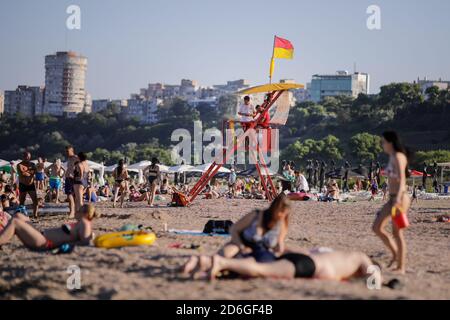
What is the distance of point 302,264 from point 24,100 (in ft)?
579

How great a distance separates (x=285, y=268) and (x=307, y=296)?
1.63ft

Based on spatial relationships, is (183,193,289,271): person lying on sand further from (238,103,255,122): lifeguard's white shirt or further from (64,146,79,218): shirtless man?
(238,103,255,122): lifeguard's white shirt

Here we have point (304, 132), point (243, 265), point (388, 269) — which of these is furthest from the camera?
point (304, 132)

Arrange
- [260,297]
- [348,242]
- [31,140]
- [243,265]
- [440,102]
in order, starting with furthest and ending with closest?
[31,140]
[440,102]
[348,242]
[243,265]
[260,297]

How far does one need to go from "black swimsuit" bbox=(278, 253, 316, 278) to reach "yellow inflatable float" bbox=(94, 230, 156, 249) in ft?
6.17

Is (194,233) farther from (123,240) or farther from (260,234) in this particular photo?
(260,234)

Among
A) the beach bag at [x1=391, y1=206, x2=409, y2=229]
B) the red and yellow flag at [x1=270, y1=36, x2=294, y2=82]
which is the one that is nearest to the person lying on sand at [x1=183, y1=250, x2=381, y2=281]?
the beach bag at [x1=391, y1=206, x2=409, y2=229]

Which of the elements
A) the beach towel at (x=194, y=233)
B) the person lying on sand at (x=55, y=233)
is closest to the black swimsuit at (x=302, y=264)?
the person lying on sand at (x=55, y=233)

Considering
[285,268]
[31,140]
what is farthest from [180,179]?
[31,140]

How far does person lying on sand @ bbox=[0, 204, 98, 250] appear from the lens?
7.54m

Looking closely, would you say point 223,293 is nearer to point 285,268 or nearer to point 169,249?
point 285,268

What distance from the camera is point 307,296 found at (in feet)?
17.6

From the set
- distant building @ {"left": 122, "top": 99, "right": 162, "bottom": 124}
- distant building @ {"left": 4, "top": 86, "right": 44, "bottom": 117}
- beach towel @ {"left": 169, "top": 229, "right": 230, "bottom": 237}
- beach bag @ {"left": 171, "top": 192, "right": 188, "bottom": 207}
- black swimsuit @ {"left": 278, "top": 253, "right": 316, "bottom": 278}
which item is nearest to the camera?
black swimsuit @ {"left": 278, "top": 253, "right": 316, "bottom": 278}
